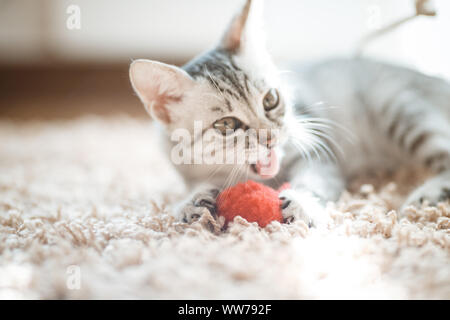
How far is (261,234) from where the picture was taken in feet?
2.66

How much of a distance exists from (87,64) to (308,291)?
3.36m

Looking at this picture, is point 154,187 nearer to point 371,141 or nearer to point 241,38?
point 241,38

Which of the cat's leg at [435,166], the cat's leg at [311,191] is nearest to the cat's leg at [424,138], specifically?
the cat's leg at [435,166]

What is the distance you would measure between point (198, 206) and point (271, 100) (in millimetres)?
391

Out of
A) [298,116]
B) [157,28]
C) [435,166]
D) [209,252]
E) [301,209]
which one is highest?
[157,28]

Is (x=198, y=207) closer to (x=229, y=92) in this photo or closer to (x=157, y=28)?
(x=229, y=92)

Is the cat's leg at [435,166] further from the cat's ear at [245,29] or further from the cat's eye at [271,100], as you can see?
the cat's ear at [245,29]

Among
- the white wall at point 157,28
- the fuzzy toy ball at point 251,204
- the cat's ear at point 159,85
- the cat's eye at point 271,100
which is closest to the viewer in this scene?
the fuzzy toy ball at point 251,204

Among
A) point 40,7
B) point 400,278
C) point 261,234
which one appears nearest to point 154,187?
point 261,234

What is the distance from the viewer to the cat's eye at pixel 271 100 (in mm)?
1098

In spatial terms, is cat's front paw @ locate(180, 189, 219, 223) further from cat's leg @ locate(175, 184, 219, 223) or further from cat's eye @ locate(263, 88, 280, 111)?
cat's eye @ locate(263, 88, 280, 111)

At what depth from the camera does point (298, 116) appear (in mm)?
1256

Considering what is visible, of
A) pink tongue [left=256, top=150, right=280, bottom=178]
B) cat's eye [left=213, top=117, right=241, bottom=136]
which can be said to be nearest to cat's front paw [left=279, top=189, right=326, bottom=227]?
pink tongue [left=256, top=150, right=280, bottom=178]

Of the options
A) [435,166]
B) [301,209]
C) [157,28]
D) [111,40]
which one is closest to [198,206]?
[301,209]
